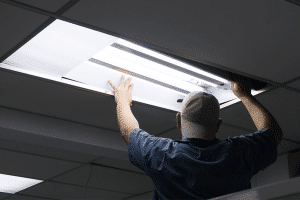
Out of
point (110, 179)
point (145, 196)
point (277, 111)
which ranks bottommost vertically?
point (145, 196)

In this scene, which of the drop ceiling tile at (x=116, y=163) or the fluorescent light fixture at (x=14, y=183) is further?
the fluorescent light fixture at (x=14, y=183)

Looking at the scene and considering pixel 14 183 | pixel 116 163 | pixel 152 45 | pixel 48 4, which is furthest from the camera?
pixel 14 183

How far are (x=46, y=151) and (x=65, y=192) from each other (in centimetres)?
164

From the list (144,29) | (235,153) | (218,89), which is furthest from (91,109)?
(235,153)

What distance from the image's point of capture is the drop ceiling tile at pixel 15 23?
1413 millimetres

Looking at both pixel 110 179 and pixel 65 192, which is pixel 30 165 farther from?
pixel 65 192

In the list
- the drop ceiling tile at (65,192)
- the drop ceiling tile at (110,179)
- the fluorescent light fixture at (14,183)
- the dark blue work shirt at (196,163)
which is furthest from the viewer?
the drop ceiling tile at (65,192)

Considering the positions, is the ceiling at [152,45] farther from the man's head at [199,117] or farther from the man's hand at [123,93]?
the man's head at [199,117]

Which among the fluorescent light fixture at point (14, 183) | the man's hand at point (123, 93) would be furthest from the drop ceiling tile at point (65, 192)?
the man's hand at point (123, 93)

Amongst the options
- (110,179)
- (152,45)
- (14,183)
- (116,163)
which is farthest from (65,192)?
(152,45)

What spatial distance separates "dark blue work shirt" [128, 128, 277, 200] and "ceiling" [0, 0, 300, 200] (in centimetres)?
54

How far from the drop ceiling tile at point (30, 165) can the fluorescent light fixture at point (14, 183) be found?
5.7 inches

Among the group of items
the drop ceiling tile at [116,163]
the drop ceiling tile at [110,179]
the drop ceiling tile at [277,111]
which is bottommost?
the drop ceiling tile at [110,179]

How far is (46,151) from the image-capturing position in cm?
334
